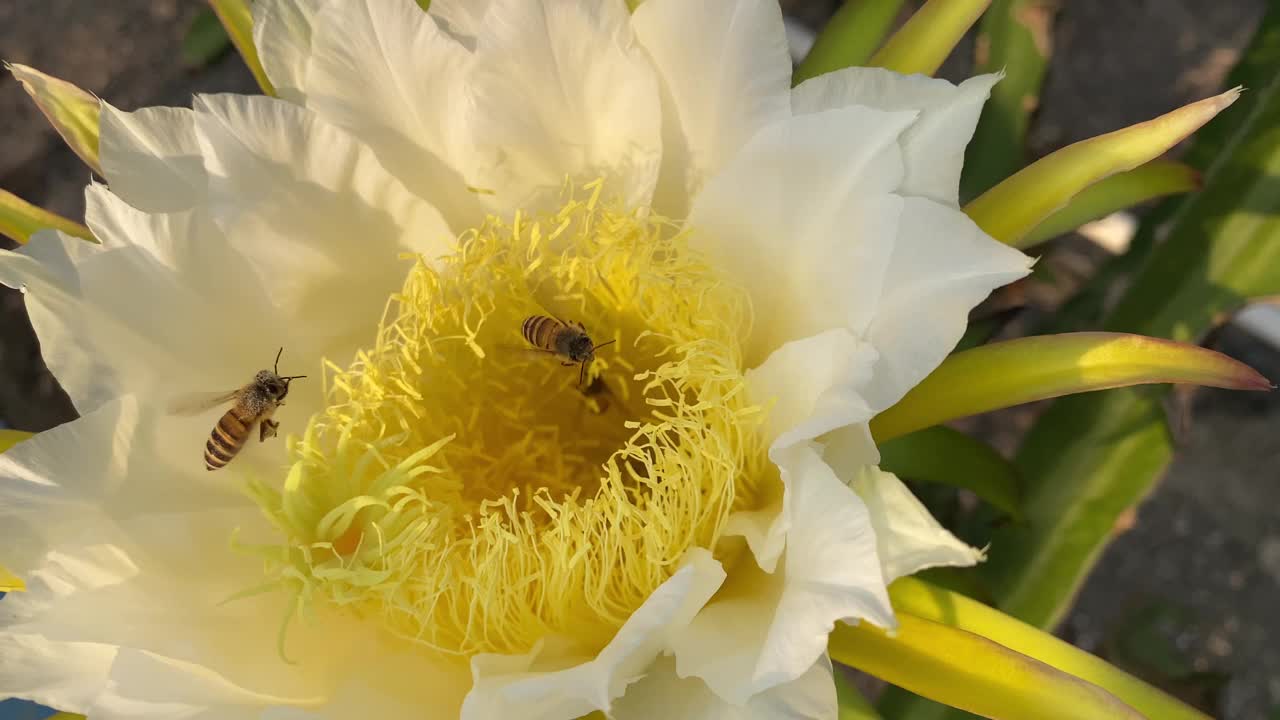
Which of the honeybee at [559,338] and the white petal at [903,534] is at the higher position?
the honeybee at [559,338]

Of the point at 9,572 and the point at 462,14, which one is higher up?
the point at 462,14

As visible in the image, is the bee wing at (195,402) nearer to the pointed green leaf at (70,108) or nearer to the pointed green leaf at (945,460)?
the pointed green leaf at (70,108)

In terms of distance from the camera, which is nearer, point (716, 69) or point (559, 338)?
point (716, 69)

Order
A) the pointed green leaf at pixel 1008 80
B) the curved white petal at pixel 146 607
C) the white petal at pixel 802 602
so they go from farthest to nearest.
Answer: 1. the pointed green leaf at pixel 1008 80
2. the curved white petal at pixel 146 607
3. the white petal at pixel 802 602

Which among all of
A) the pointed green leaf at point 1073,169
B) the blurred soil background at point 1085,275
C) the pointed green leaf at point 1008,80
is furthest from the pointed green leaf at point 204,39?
the pointed green leaf at point 1073,169

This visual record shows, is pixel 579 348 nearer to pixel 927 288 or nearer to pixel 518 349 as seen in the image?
pixel 518 349

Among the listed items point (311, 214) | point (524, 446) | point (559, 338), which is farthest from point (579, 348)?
point (311, 214)

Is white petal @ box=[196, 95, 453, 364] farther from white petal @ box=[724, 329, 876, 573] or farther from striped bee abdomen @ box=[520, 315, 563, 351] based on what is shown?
white petal @ box=[724, 329, 876, 573]
